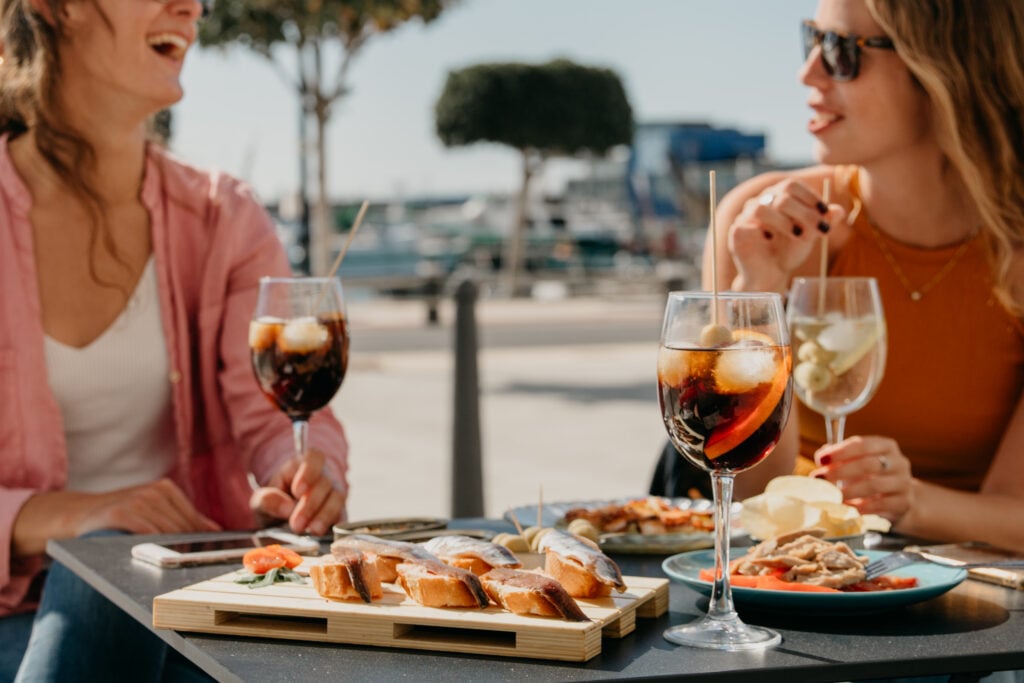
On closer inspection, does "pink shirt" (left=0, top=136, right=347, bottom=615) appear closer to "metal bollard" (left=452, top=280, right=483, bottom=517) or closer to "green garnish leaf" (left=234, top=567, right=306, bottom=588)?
"green garnish leaf" (left=234, top=567, right=306, bottom=588)

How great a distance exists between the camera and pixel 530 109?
34.8 meters

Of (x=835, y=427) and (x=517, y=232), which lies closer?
(x=835, y=427)

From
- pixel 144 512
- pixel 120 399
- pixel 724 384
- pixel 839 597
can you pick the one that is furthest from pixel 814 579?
pixel 120 399

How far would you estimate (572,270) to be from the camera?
3912cm

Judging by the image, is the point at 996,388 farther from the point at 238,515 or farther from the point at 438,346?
the point at 438,346

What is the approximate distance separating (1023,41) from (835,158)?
508mm

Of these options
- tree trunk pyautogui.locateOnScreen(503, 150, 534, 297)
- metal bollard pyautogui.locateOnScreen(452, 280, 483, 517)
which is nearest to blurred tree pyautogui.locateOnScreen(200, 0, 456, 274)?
metal bollard pyautogui.locateOnScreen(452, 280, 483, 517)

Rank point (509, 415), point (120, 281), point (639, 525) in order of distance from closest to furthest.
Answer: point (639, 525), point (120, 281), point (509, 415)

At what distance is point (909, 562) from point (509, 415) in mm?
10124

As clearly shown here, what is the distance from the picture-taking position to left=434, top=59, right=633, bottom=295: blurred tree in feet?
113

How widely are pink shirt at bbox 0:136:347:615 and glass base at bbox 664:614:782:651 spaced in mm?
1317

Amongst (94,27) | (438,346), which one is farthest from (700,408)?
(438,346)

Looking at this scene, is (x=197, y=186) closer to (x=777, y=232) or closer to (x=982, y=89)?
(x=777, y=232)

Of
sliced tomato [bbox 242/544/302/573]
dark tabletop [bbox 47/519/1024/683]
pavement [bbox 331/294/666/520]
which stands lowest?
pavement [bbox 331/294/666/520]
